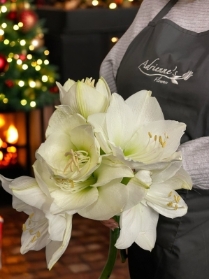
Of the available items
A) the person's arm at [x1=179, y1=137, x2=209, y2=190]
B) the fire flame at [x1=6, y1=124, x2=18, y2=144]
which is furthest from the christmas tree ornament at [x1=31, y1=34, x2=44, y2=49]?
the person's arm at [x1=179, y1=137, x2=209, y2=190]

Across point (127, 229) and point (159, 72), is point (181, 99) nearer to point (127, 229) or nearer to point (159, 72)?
point (159, 72)

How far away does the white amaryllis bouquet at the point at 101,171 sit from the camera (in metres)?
0.74

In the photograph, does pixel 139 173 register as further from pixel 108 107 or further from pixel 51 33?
pixel 51 33

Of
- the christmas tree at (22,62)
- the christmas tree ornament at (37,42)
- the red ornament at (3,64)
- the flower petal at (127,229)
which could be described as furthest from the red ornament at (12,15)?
the flower petal at (127,229)

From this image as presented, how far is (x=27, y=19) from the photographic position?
3.30 m

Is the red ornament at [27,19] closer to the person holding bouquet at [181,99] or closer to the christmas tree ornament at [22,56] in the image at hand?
the christmas tree ornament at [22,56]

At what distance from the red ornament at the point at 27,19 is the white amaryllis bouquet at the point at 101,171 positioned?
259cm

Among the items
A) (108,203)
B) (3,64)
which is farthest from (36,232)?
(3,64)

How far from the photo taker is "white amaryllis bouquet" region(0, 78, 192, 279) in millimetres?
735

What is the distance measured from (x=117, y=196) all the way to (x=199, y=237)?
2.15ft

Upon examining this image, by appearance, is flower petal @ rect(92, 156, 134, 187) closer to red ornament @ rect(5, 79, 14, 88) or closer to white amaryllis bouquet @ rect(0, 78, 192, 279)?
white amaryllis bouquet @ rect(0, 78, 192, 279)

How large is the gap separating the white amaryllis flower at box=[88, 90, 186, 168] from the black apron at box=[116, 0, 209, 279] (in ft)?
1.66

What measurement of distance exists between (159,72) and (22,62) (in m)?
2.05

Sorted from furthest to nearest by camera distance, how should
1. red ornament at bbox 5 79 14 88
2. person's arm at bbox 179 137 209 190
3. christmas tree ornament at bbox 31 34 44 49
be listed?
christmas tree ornament at bbox 31 34 44 49 < red ornament at bbox 5 79 14 88 < person's arm at bbox 179 137 209 190
